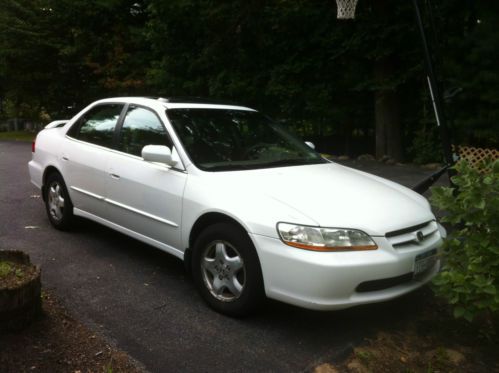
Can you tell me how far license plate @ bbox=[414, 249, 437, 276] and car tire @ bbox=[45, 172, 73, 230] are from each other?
12.1 ft

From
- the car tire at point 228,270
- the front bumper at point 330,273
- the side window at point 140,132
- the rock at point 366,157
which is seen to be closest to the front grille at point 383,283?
the front bumper at point 330,273

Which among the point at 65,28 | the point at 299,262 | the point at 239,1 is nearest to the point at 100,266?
the point at 299,262

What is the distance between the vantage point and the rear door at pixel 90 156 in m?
4.84

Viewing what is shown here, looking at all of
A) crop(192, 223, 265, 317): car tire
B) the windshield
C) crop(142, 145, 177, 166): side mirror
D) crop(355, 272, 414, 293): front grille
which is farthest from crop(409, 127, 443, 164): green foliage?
crop(192, 223, 265, 317): car tire

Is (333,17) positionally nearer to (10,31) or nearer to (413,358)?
(413,358)

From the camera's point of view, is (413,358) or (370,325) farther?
(370,325)

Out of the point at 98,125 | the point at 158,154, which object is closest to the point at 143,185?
the point at 158,154

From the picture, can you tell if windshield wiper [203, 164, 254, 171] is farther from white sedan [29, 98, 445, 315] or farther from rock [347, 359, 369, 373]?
rock [347, 359, 369, 373]

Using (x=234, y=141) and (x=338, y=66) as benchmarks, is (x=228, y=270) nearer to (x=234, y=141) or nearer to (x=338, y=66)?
(x=234, y=141)

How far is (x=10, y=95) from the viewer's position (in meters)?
25.7

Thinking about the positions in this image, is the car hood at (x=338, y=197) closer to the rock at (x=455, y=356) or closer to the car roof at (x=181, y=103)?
the rock at (x=455, y=356)

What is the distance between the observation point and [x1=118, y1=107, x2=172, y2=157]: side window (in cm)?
438

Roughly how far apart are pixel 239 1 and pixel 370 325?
33.9 ft

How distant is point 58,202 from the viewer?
5.56m
